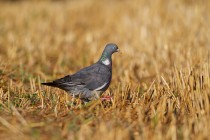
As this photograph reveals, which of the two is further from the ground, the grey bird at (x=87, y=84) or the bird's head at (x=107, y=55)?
the bird's head at (x=107, y=55)

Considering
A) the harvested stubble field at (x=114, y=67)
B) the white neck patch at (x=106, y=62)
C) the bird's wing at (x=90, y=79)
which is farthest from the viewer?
the white neck patch at (x=106, y=62)

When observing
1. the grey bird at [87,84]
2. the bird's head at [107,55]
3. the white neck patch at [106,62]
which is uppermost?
the bird's head at [107,55]

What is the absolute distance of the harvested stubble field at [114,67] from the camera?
4512mm

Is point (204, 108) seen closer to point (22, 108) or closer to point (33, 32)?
point (22, 108)

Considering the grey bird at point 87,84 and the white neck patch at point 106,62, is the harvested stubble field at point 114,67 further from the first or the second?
the white neck patch at point 106,62

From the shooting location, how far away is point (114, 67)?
909cm

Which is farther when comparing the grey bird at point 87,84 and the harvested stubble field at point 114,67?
the grey bird at point 87,84

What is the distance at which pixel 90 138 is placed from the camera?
4.07 metres

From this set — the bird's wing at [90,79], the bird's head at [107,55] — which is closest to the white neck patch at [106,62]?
the bird's head at [107,55]

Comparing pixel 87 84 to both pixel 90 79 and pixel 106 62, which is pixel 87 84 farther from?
pixel 106 62

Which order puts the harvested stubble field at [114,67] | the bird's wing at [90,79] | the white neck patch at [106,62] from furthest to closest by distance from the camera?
1. the white neck patch at [106,62]
2. the bird's wing at [90,79]
3. the harvested stubble field at [114,67]

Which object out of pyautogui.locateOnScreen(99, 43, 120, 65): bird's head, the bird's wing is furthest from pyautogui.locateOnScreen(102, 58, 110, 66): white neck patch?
the bird's wing

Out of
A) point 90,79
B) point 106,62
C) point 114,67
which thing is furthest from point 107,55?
point 114,67

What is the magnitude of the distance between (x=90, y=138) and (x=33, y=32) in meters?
7.44
